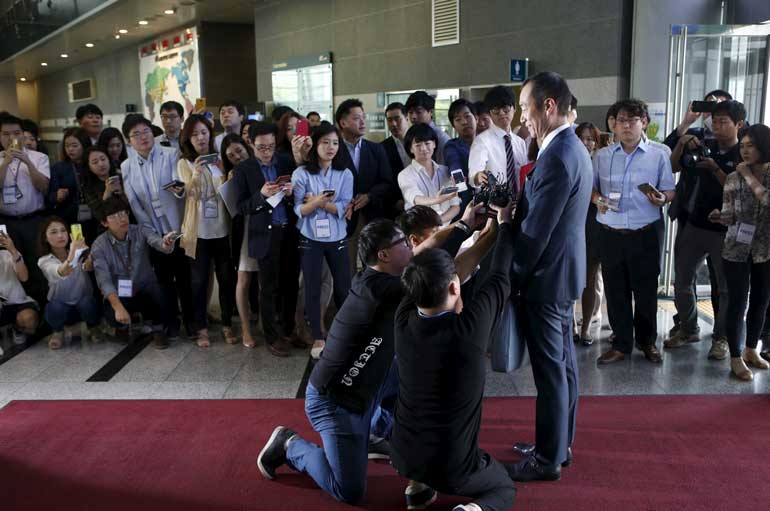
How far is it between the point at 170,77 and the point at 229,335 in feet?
37.6

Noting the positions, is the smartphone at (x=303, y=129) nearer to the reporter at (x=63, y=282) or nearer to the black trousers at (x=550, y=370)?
the reporter at (x=63, y=282)

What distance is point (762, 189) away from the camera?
373 centimetres

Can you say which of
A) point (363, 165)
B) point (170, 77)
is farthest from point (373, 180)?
point (170, 77)

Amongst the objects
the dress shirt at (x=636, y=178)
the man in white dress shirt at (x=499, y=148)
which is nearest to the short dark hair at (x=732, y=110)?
the dress shirt at (x=636, y=178)

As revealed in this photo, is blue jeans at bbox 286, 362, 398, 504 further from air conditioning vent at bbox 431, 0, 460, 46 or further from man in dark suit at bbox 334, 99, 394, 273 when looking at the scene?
air conditioning vent at bbox 431, 0, 460, 46

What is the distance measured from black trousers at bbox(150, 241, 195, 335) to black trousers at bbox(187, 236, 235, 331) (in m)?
0.08

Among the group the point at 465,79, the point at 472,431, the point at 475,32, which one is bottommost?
the point at 472,431

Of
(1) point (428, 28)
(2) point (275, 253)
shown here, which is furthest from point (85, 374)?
(1) point (428, 28)

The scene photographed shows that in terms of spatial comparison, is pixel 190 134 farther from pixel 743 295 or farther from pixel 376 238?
pixel 743 295

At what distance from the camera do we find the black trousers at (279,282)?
4.45 m

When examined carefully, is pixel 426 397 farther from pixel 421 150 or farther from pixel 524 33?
pixel 524 33

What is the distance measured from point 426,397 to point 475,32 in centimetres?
613

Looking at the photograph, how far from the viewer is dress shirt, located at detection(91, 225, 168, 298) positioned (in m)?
4.67

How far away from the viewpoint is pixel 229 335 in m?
4.80
